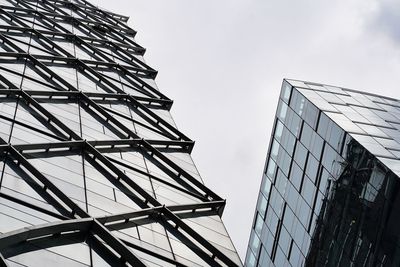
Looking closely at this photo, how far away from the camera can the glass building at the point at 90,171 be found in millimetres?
18328

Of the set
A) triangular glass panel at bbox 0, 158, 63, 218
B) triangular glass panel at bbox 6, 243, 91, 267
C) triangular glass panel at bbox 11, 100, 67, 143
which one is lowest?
triangular glass panel at bbox 6, 243, 91, 267

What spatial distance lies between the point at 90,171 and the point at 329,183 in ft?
47.0

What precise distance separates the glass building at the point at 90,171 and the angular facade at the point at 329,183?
21.4 ft

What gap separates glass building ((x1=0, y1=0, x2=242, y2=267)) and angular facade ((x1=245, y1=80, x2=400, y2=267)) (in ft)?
21.4

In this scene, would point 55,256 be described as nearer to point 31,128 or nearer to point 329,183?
point 31,128

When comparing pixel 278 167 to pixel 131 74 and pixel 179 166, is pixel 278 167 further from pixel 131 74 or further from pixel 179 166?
pixel 179 166

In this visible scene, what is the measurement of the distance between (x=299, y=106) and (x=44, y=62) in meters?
14.2

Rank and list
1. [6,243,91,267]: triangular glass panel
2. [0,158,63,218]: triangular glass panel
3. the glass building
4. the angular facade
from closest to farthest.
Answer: [6,243,91,267]: triangular glass panel, the glass building, [0,158,63,218]: triangular glass panel, the angular facade

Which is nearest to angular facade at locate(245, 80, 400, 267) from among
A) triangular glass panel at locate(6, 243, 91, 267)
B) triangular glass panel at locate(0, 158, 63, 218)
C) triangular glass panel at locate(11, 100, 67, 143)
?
triangular glass panel at locate(11, 100, 67, 143)

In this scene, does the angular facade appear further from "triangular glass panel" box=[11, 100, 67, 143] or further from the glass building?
"triangular glass panel" box=[11, 100, 67, 143]

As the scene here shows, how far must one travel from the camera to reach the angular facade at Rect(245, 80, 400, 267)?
94.0ft

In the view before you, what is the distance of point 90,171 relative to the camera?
24.2m

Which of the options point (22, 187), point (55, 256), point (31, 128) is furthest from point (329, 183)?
point (55, 256)

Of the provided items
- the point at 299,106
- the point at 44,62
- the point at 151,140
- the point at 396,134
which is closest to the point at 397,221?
the point at 396,134
